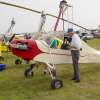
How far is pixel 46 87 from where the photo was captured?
35.2 ft

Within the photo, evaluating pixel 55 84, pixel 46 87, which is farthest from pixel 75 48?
pixel 46 87

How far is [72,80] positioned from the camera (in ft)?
38.8

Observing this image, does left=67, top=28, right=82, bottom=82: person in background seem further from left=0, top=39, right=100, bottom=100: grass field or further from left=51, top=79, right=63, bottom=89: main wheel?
left=51, top=79, right=63, bottom=89: main wheel

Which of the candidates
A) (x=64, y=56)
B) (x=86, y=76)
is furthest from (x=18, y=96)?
(x=86, y=76)

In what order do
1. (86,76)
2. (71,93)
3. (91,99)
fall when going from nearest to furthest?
(91,99) < (71,93) < (86,76)

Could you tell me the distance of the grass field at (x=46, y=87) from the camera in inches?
374

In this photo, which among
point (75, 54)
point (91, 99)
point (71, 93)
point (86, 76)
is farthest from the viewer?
point (86, 76)

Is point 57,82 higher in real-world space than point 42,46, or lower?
lower

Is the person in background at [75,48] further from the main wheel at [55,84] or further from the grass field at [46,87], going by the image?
the main wheel at [55,84]

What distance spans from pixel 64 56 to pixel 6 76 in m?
2.88

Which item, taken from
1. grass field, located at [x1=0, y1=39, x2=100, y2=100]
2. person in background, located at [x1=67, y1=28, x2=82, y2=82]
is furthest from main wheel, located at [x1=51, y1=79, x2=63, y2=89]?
person in background, located at [x1=67, y1=28, x2=82, y2=82]

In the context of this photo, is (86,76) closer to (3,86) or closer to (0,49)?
(3,86)

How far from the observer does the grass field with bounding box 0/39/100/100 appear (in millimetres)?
9505

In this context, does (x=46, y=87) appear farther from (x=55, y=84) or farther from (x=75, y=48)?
(x=75, y=48)
